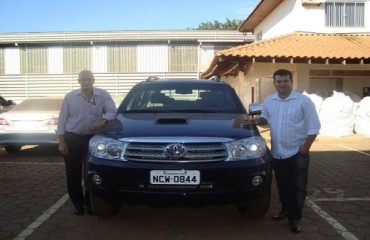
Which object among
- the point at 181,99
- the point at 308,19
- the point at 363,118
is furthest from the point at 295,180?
the point at 308,19

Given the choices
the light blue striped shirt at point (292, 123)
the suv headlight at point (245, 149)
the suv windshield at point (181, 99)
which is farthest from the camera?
the suv windshield at point (181, 99)

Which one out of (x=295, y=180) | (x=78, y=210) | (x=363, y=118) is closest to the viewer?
(x=295, y=180)

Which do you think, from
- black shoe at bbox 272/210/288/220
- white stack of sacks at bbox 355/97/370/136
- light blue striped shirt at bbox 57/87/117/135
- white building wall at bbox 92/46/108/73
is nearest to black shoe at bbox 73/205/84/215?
light blue striped shirt at bbox 57/87/117/135

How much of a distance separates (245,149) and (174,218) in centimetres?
126

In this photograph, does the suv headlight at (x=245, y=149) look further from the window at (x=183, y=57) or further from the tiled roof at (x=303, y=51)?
the window at (x=183, y=57)

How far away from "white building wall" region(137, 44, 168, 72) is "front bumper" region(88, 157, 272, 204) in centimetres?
2269

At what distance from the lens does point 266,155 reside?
4.04 metres

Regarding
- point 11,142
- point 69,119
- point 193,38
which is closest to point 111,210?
point 69,119

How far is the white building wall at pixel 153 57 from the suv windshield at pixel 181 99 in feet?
68.4

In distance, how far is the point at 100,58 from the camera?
2658 centimetres

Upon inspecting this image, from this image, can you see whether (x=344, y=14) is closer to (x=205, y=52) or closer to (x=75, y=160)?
(x=205, y=52)

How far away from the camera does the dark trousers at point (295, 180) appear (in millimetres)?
4129

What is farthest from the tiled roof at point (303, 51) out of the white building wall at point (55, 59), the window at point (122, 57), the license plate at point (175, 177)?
the white building wall at point (55, 59)

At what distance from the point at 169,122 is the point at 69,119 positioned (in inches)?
47.6
